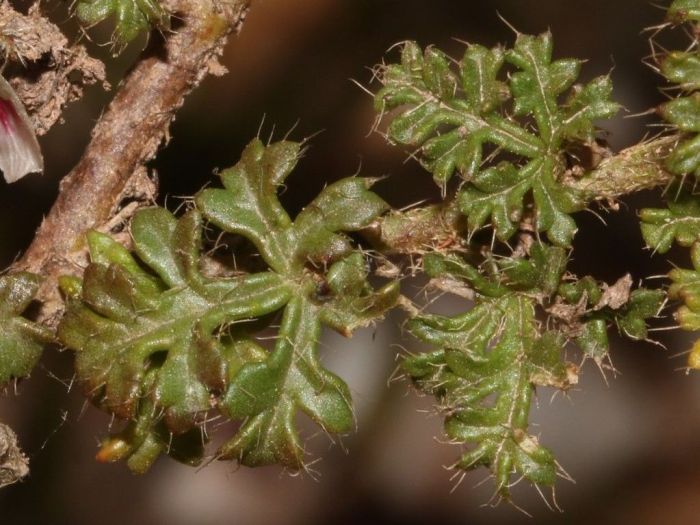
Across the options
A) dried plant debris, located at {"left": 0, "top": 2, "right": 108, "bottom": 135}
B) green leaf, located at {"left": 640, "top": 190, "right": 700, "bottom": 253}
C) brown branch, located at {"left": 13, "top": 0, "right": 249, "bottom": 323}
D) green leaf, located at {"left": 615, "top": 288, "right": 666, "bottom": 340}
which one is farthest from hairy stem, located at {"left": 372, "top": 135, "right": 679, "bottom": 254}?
dried plant debris, located at {"left": 0, "top": 2, "right": 108, "bottom": 135}

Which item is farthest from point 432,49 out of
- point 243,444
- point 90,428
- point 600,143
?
point 90,428

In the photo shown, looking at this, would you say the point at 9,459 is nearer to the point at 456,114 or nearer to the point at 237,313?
the point at 237,313

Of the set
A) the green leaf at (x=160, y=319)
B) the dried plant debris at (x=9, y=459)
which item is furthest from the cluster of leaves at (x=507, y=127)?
the dried plant debris at (x=9, y=459)

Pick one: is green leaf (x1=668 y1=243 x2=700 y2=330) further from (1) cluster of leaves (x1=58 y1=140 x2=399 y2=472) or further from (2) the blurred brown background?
(2) the blurred brown background

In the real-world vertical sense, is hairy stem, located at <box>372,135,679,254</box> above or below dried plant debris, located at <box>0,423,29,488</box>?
above

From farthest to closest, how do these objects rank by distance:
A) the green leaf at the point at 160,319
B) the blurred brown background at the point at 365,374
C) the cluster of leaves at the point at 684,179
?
1. the blurred brown background at the point at 365,374
2. the green leaf at the point at 160,319
3. the cluster of leaves at the point at 684,179

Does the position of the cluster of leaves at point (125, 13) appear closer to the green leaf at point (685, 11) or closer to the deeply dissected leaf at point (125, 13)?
the deeply dissected leaf at point (125, 13)
